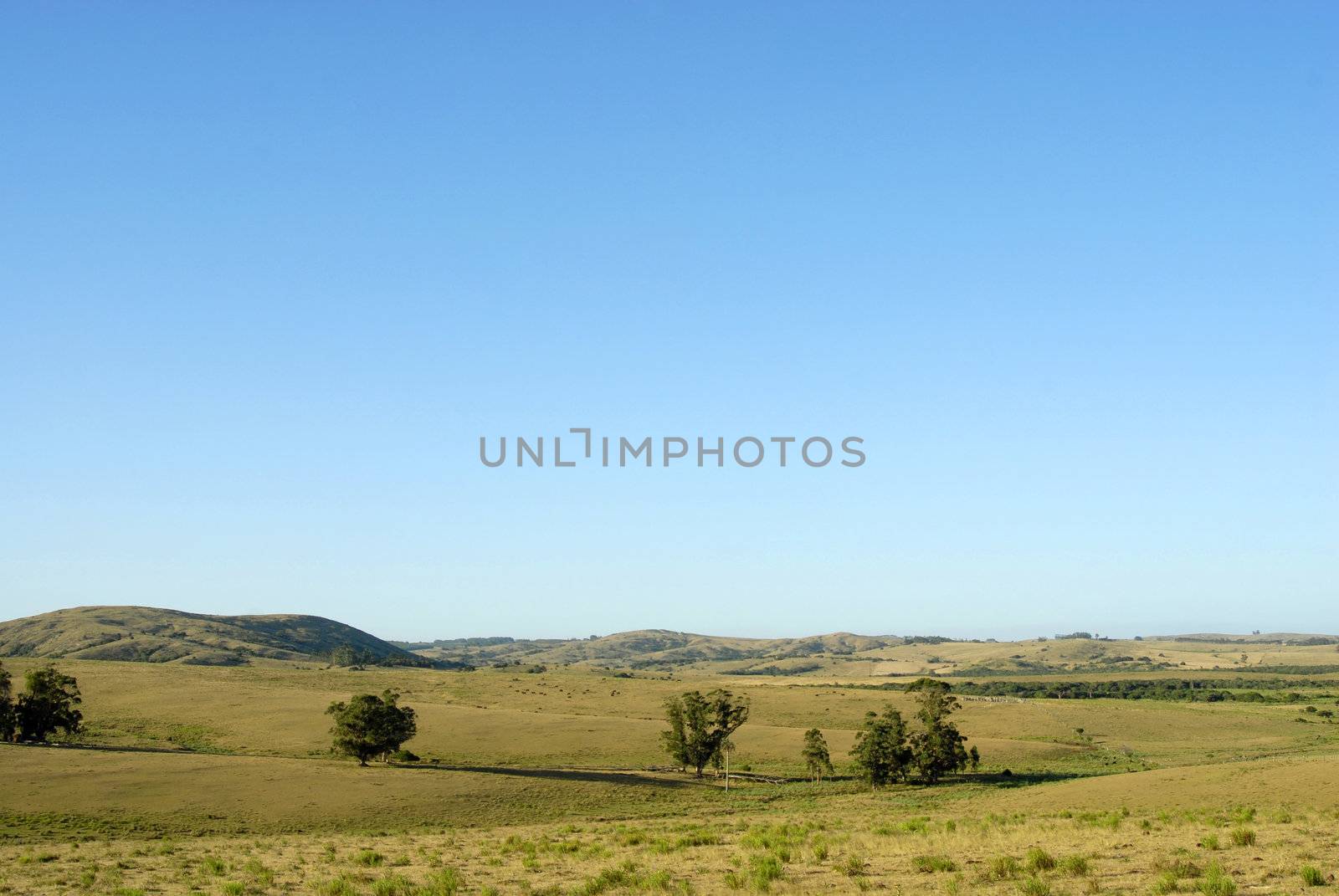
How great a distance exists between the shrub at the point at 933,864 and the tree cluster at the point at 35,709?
207 feet

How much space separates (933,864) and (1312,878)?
7.33 m

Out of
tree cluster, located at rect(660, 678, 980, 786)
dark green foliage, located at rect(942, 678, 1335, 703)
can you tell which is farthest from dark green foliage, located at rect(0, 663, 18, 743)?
dark green foliage, located at rect(942, 678, 1335, 703)

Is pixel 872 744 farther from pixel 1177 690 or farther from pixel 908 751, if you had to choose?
pixel 1177 690

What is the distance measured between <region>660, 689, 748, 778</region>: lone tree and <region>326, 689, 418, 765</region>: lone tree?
61.0 feet

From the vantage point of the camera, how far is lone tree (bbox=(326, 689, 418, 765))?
6106 cm

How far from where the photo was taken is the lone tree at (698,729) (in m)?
68.9

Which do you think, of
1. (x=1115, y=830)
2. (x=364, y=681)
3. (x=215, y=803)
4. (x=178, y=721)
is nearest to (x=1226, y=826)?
(x=1115, y=830)

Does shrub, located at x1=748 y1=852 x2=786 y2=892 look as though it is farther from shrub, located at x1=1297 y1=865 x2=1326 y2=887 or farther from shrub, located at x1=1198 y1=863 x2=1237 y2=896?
shrub, located at x1=1297 y1=865 x2=1326 y2=887

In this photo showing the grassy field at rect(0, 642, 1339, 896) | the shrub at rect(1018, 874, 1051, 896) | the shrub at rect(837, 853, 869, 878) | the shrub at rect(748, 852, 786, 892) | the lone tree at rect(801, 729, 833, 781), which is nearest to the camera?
the shrub at rect(1018, 874, 1051, 896)

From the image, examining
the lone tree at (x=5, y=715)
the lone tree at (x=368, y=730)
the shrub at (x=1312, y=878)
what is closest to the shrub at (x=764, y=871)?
the shrub at (x=1312, y=878)

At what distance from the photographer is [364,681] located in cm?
11981

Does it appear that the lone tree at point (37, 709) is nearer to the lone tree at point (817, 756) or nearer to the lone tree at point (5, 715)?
the lone tree at point (5, 715)

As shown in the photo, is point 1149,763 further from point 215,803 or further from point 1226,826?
point 215,803

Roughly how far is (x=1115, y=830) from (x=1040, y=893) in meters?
12.9
